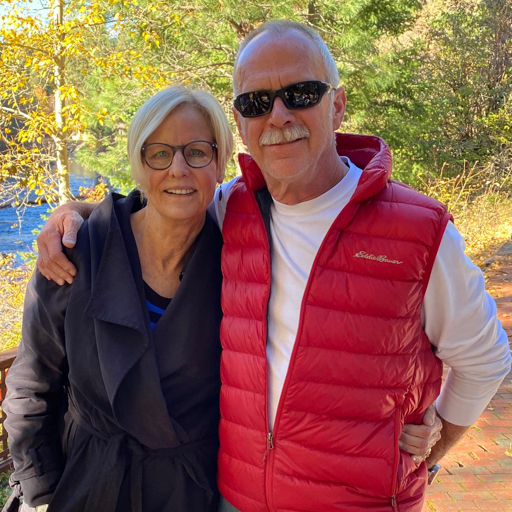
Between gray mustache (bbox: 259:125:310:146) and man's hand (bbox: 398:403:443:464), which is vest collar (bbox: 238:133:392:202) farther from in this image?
man's hand (bbox: 398:403:443:464)

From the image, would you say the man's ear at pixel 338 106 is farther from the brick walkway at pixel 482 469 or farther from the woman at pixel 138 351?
the brick walkway at pixel 482 469

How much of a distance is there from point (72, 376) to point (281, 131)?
1.13 metres

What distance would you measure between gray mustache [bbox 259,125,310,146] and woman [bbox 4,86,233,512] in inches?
11.6

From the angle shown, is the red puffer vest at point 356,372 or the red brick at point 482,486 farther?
the red brick at point 482,486

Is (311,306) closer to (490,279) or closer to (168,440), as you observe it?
(168,440)

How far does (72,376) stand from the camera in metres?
1.95

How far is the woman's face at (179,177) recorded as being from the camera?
201cm

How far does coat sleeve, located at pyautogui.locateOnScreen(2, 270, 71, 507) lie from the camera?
1971mm

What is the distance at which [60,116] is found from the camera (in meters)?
8.70

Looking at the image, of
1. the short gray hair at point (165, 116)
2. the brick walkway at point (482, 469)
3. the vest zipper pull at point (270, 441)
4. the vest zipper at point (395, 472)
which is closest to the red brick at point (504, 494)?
the brick walkway at point (482, 469)

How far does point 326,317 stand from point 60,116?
809 cm

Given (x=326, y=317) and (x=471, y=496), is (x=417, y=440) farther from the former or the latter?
(x=471, y=496)

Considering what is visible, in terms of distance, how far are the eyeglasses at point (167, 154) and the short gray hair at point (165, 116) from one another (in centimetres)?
3

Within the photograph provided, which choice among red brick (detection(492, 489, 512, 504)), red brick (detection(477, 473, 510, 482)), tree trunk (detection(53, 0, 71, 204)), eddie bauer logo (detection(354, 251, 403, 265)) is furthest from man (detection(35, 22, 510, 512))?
tree trunk (detection(53, 0, 71, 204))
